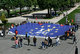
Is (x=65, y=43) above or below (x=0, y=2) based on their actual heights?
below

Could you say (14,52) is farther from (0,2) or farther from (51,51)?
(0,2)

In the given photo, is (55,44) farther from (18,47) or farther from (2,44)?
(2,44)

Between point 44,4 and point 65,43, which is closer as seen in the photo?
point 65,43

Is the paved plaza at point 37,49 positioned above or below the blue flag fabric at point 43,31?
below

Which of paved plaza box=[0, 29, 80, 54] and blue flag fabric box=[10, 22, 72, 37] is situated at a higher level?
blue flag fabric box=[10, 22, 72, 37]

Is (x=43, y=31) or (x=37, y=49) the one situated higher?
(x=43, y=31)

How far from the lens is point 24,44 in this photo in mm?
27188

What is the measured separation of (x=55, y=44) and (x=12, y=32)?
11579 mm

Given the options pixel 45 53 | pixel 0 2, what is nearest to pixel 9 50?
pixel 45 53

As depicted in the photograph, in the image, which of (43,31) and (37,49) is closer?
(37,49)

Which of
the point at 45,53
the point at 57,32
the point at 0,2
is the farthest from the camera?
the point at 0,2

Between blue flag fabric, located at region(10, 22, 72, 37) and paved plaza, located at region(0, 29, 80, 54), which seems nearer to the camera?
paved plaza, located at region(0, 29, 80, 54)

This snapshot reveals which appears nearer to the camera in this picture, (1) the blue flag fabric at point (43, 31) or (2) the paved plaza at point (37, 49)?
(2) the paved plaza at point (37, 49)

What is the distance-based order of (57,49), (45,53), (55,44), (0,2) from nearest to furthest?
(45,53) → (57,49) → (55,44) → (0,2)
